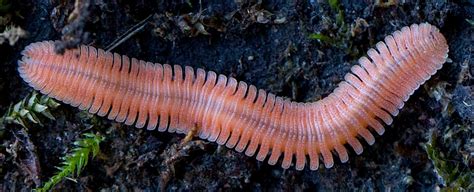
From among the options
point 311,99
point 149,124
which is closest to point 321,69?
point 311,99

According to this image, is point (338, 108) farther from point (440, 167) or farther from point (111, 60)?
point (111, 60)

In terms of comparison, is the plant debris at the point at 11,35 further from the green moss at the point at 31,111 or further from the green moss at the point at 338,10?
the green moss at the point at 338,10

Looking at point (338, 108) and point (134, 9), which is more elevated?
point (134, 9)

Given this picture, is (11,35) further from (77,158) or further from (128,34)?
(77,158)

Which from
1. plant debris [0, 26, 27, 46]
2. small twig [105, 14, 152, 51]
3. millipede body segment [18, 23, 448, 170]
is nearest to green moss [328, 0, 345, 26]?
millipede body segment [18, 23, 448, 170]

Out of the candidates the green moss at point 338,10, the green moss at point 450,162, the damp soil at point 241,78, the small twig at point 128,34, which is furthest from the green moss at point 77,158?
the green moss at point 450,162
